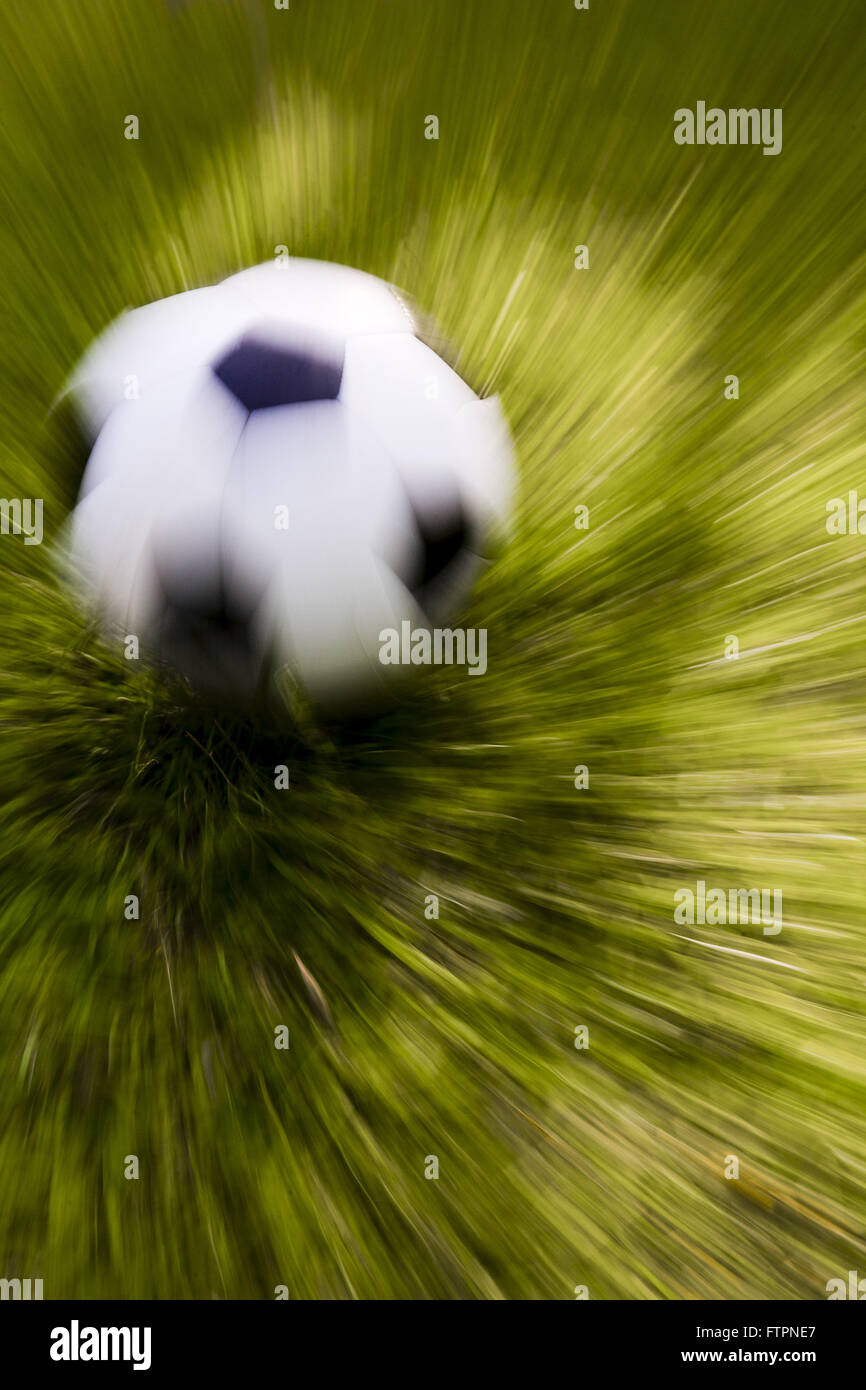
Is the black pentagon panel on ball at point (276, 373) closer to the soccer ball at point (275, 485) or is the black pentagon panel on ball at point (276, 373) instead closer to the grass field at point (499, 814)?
the soccer ball at point (275, 485)

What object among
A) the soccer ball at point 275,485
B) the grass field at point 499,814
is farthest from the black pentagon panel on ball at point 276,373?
the grass field at point 499,814

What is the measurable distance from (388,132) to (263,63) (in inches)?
9.0

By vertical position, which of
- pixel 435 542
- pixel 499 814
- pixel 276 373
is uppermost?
pixel 276 373

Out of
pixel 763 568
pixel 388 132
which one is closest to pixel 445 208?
pixel 388 132

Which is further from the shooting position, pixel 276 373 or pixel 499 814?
pixel 499 814

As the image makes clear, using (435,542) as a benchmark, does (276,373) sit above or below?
above

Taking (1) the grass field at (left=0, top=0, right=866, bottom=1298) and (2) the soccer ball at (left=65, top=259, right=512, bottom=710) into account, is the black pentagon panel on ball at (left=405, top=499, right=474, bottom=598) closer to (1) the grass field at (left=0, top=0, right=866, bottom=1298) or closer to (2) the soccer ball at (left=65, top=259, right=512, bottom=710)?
(2) the soccer ball at (left=65, top=259, right=512, bottom=710)

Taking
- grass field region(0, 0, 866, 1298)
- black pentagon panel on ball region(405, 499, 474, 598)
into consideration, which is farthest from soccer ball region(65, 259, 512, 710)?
grass field region(0, 0, 866, 1298)

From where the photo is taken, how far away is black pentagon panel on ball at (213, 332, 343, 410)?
0.86 meters

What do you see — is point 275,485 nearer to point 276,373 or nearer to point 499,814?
point 276,373

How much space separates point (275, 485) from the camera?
86 cm

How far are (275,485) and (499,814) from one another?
351 mm

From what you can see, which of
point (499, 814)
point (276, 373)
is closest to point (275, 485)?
point (276, 373)

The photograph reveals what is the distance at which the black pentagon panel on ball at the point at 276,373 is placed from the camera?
34.0 inches
